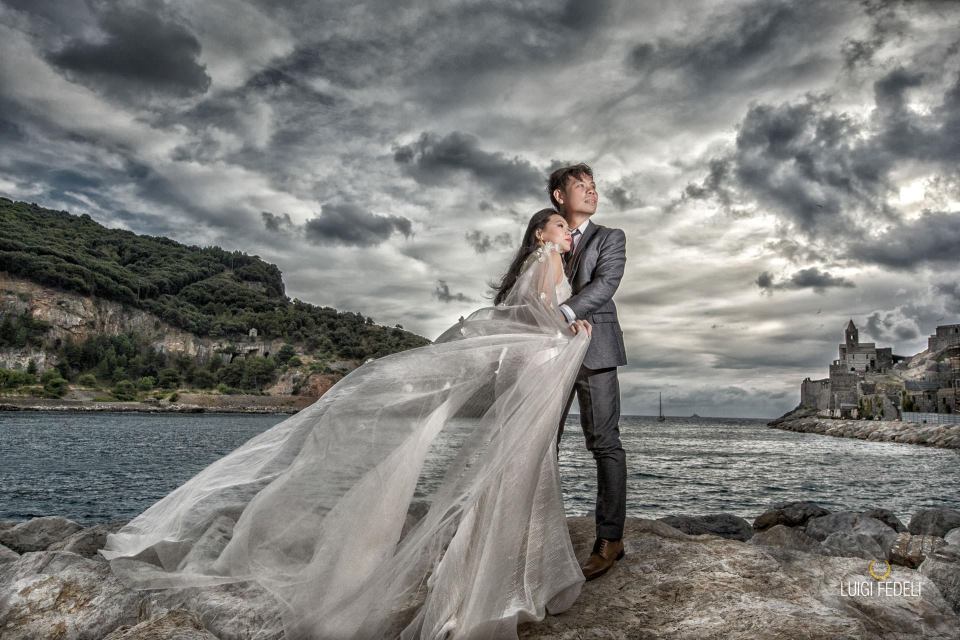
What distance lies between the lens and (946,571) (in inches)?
217

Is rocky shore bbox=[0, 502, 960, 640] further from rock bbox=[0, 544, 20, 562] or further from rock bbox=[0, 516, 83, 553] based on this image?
rock bbox=[0, 516, 83, 553]

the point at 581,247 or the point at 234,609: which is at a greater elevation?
the point at 581,247

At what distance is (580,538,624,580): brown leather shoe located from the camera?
14.3ft

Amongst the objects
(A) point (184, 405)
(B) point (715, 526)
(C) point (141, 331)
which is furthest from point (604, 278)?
(C) point (141, 331)

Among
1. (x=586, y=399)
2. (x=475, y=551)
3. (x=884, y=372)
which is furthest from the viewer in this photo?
(x=884, y=372)

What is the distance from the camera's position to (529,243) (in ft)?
15.4

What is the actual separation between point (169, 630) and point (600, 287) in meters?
3.25

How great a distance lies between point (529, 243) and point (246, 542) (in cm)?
277

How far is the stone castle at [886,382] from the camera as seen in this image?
79.6 meters

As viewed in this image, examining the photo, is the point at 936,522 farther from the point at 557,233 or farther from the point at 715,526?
the point at 557,233

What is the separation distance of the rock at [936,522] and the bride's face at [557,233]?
28.7 ft

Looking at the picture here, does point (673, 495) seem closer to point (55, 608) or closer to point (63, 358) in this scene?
point (55, 608)

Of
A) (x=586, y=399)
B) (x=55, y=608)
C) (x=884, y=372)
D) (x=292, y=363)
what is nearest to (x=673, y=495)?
(x=586, y=399)

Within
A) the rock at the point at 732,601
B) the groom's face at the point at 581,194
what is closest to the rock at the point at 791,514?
the rock at the point at 732,601
